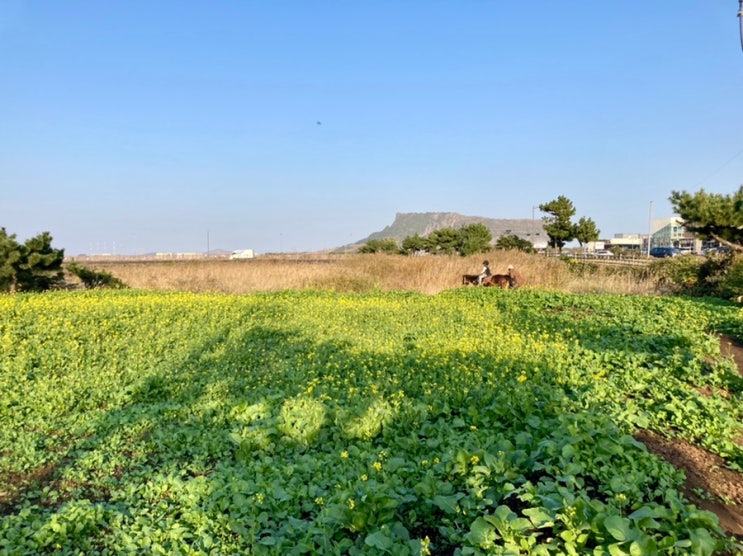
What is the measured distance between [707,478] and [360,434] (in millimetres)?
2526

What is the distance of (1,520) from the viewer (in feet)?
10.9

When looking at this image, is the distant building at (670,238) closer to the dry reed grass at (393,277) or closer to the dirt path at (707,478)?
the dry reed grass at (393,277)

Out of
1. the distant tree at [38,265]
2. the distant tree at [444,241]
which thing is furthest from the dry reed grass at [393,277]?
the distant tree at [444,241]

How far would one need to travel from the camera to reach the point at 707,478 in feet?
10.7

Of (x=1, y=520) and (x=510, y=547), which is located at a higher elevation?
(x=510, y=547)

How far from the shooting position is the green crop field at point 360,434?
267cm

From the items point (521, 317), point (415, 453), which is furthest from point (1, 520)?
point (521, 317)

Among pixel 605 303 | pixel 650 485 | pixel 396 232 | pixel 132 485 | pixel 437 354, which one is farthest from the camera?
pixel 396 232

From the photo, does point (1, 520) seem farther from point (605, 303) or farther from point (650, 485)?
point (605, 303)

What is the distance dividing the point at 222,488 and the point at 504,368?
11.3ft

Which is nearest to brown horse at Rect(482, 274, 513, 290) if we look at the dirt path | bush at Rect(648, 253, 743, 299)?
bush at Rect(648, 253, 743, 299)

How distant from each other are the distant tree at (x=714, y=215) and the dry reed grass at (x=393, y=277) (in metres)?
2.36

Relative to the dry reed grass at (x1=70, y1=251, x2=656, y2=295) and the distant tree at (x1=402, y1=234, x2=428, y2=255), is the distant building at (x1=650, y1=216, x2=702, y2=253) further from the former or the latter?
the dry reed grass at (x1=70, y1=251, x2=656, y2=295)

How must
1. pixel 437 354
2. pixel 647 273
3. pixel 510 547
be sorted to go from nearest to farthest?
pixel 510 547 → pixel 437 354 → pixel 647 273
